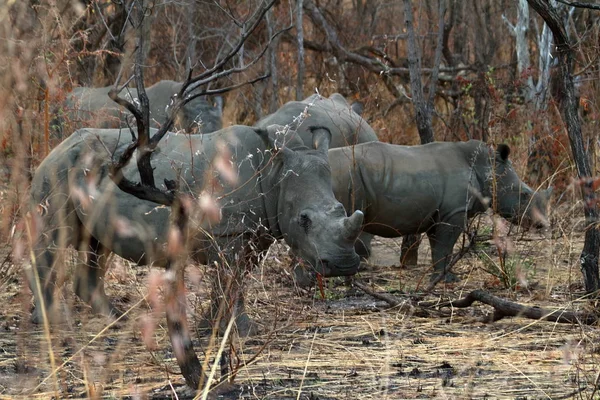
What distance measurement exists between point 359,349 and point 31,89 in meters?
3.47

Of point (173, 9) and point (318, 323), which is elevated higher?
point (173, 9)

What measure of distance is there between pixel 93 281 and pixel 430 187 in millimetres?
2563

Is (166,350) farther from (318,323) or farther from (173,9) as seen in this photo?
(173,9)

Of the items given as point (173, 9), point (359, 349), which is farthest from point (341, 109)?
point (173, 9)

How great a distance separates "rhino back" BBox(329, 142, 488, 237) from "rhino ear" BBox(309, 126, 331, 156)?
155 centimetres

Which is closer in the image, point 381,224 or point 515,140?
point 381,224

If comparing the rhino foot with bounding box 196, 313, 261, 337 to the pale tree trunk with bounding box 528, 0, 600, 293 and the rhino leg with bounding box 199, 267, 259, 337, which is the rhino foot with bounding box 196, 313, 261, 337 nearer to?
the rhino leg with bounding box 199, 267, 259, 337

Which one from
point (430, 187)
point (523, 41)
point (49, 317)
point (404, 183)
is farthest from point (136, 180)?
point (523, 41)

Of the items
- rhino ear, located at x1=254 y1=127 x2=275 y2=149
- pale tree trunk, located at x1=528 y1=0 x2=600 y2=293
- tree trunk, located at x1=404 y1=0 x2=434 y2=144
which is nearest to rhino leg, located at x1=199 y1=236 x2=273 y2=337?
Answer: rhino ear, located at x1=254 y1=127 x2=275 y2=149

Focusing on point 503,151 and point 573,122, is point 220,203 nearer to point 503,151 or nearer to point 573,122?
point 573,122

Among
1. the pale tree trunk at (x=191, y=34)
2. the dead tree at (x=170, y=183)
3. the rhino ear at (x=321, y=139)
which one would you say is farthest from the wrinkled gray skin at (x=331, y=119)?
the dead tree at (x=170, y=183)

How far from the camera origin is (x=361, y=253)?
324 inches

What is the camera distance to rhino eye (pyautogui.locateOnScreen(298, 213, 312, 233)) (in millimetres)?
5504

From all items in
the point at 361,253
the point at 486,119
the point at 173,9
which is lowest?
the point at 361,253
